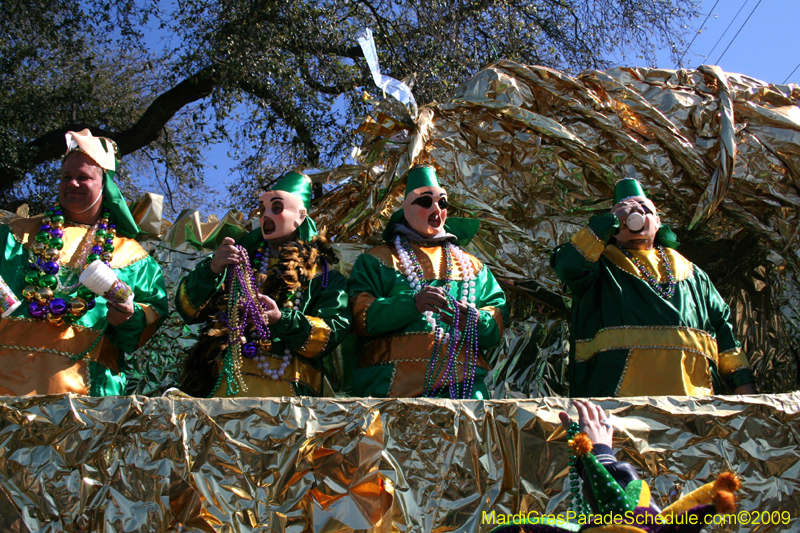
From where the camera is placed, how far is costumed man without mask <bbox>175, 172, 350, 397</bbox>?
2684mm

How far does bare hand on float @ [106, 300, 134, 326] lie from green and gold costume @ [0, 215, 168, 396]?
0.06m

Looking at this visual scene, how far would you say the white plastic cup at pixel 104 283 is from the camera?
246 cm

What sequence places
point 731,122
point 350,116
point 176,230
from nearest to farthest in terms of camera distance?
point 731,122, point 176,230, point 350,116

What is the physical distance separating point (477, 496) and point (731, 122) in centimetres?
248

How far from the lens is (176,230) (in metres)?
3.78

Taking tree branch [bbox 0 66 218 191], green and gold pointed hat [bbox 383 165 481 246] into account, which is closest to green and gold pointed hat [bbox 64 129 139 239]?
green and gold pointed hat [bbox 383 165 481 246]

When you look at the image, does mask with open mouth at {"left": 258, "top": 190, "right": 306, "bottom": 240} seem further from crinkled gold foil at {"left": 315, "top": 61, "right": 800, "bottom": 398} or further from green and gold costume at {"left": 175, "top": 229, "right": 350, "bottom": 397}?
crinkled gold foil at {"left": 315, "top": 61, "right": 800, "bottom": 398}

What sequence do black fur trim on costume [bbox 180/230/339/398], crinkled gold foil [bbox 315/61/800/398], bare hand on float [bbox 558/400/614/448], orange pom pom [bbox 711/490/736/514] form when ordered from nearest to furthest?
orange pom pom [bbox 711/490/736/514] → bare hand on float [bbox 558/400/614/448] → black fur trim on costume [bbox 180/230/339/398] → crinkled gold foil [bbox 315/61/800/398]

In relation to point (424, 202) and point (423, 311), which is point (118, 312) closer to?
point (423, 311)

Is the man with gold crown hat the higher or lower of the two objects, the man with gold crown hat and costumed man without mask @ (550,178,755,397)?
the lower

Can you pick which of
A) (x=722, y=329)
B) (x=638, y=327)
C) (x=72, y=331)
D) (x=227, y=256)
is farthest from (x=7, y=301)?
(x=722, y=329)

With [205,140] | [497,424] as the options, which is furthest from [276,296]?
[205,140]

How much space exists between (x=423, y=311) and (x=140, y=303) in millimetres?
1121

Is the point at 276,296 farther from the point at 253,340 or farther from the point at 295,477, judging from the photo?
the point at 295,477
